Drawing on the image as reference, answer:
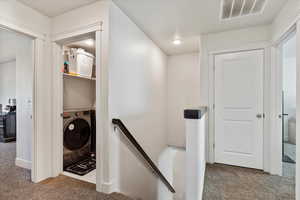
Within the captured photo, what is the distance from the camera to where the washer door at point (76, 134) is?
2.47m

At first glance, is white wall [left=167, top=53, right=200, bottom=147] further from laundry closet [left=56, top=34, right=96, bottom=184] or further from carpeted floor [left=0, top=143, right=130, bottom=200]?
carpeted floor [left=0, top=143, right=130, bottom=200]

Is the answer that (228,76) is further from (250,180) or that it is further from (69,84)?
(69,84)

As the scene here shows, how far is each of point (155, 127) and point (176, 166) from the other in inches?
48.3

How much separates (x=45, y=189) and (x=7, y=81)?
15.7ft

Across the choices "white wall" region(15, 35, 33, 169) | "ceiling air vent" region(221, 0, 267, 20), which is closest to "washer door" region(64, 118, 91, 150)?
"white wall" region(15, 35, 33, 169)

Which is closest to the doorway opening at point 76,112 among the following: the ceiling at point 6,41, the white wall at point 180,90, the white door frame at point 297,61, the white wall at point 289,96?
the ceiling at point 6,41

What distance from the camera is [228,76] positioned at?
103 inches

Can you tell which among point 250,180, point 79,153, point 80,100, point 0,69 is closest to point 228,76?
point 250,180

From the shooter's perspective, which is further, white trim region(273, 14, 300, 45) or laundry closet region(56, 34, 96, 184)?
laundry closet region(56, 34, 96, 184)

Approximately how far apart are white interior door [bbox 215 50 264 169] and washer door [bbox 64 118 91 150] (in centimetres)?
252

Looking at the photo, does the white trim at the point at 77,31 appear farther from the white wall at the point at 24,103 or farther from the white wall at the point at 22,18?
the white wall at the point at 24,103

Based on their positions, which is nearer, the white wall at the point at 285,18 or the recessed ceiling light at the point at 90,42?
the white wall at the point at 285,18

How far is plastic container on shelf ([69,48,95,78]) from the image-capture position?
2424 millimetres

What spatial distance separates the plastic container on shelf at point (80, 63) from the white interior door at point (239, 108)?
2.40 metres
